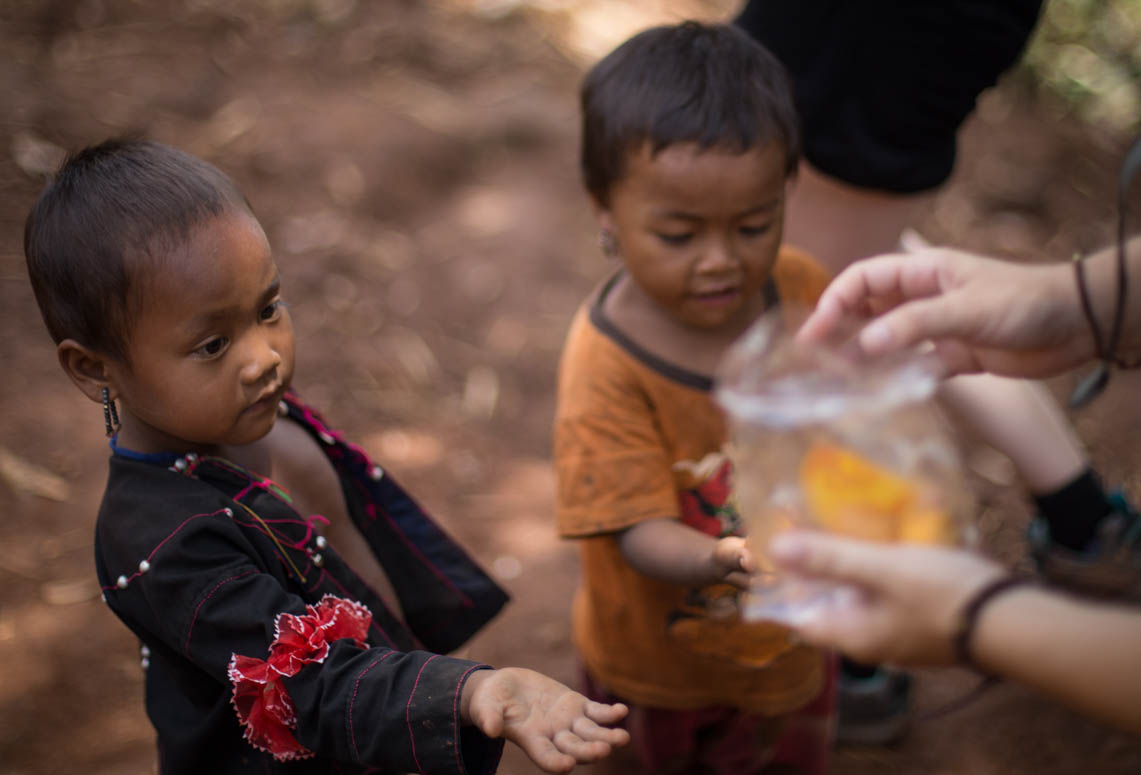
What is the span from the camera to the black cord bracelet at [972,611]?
1.03 metres

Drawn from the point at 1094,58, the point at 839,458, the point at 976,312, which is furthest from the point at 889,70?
the point at 1094,58

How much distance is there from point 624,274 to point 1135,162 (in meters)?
1.00

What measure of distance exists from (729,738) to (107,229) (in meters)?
1.69

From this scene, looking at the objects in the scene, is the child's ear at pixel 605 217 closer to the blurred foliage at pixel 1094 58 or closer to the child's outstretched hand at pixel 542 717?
the child's outstretched hand at pixel 542 717

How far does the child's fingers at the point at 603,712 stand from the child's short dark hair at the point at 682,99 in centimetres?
104

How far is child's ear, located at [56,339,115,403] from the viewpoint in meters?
1.51

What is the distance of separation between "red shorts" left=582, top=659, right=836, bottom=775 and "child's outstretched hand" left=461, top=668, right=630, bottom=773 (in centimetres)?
90

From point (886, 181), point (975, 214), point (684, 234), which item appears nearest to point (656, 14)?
point (975, 214)

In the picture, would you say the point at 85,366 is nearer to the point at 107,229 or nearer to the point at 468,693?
the point at 107,229

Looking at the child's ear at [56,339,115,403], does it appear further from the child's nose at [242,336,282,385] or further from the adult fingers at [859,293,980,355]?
the adult fingers at [859,293,980,355]

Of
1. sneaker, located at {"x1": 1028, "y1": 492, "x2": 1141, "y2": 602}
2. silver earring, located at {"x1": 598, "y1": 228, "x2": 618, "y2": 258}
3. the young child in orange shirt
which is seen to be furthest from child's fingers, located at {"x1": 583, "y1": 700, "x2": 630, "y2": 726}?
sneaker, located at {"x1": 1028, "y1": 492, "x2": 1141, "y2": 602}

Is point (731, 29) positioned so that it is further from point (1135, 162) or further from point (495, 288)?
point (495, 288)

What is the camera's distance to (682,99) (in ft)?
6.20

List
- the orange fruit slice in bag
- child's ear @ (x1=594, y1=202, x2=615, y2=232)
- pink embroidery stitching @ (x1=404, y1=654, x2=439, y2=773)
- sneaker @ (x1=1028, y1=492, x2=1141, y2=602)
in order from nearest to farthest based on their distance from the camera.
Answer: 1. the orange fruit slice in bag
2. pink embroidery stitching @ (x1=404, y1=654, x2=439, y2=773)
3. child's ear @ (x1=594, y1=202, x2=615, y2=232)
4. sneaker @ (x1=1028, y1=492, x2=1141, y2=602)
